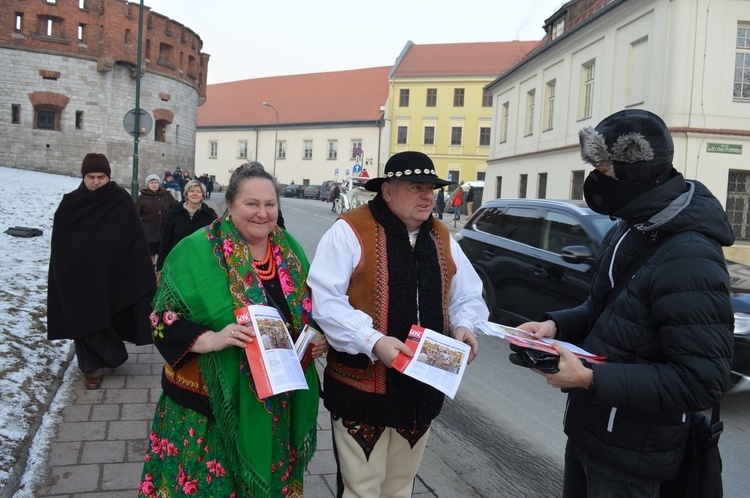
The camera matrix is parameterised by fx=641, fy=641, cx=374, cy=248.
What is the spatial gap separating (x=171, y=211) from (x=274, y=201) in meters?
5.15

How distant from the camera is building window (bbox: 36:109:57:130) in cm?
4000

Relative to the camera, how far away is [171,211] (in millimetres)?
7676

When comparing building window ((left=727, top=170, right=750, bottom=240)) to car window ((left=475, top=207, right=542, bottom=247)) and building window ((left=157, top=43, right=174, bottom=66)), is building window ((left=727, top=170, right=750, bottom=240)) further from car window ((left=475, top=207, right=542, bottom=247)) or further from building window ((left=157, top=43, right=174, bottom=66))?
building window ((left=157, top=43, right=174, bottom=66))

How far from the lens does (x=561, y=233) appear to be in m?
7.43

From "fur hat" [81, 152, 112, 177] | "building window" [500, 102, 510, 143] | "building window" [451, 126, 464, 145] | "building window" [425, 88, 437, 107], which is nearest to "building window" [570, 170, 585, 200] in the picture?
"building window" [500, 102, 510, 143]

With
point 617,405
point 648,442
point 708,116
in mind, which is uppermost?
point 708,116

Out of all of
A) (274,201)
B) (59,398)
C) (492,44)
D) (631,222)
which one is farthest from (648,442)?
(492,44)

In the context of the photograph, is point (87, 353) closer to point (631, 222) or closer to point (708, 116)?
point (631, 222)

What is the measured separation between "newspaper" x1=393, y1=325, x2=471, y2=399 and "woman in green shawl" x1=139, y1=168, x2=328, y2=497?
0.46 m

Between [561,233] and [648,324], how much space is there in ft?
17.9

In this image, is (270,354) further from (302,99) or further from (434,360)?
(302,99)

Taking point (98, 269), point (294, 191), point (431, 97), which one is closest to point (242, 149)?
point (294, 191)

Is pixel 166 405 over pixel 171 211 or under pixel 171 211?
under

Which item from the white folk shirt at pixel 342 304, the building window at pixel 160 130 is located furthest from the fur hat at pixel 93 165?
the building window at pixel 160 130
